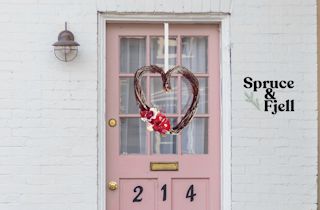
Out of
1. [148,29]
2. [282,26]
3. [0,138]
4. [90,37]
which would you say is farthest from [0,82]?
[282,26]

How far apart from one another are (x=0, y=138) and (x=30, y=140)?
0.27m

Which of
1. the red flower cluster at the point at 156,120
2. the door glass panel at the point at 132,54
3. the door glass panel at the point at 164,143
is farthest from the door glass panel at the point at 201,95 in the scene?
the red flower cluster at the point at 156,120

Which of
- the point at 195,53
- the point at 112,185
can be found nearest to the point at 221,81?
the point at 195,53

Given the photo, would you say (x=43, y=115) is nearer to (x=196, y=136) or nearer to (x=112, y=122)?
(x=112, y=122)

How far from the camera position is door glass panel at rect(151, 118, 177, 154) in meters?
6.95

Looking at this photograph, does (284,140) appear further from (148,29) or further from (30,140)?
(30,140)

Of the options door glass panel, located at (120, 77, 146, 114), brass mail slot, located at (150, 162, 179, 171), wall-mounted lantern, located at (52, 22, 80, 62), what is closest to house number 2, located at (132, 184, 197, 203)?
brass mail slot, located at (150, 162, 179, 171)

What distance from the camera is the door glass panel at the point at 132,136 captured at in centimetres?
693

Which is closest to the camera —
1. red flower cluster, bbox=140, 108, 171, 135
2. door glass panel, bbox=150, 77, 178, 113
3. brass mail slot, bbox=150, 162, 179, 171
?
red flower cluster, bbox=140, 108, 171, 135

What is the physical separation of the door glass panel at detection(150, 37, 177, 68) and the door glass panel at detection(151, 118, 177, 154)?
22.3 inches

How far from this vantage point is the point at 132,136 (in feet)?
22.8

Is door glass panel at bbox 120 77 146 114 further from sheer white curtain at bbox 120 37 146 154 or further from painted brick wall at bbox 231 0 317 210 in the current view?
painted brick wall at bbox 231 0 317 210

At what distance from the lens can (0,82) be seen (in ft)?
21.9

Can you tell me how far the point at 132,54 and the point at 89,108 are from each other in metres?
0.71
